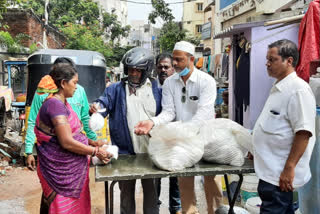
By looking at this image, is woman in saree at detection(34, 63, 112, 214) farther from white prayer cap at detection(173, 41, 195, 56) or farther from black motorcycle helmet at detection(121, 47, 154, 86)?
white prayer cap at detection(173, 41, 195, 56)

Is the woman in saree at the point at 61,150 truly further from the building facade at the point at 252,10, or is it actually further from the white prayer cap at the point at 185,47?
the building facade at the point at 252,10

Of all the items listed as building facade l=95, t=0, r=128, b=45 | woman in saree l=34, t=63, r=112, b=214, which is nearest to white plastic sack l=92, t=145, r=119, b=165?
woman in saree l=34, t=63, r=112, b=214

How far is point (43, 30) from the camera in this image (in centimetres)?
1705

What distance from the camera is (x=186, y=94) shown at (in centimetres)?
309

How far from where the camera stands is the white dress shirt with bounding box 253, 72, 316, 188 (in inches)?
82.6

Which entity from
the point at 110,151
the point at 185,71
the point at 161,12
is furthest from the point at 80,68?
the point at 161,12

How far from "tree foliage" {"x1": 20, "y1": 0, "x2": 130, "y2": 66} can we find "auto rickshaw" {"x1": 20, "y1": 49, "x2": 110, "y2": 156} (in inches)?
538

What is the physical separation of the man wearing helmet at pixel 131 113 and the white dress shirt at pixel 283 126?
3.65 feet

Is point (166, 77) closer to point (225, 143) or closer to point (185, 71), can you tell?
point (185, 71)

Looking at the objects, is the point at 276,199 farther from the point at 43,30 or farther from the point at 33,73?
the point at 43,30

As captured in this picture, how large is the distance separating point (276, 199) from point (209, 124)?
807 millimetres

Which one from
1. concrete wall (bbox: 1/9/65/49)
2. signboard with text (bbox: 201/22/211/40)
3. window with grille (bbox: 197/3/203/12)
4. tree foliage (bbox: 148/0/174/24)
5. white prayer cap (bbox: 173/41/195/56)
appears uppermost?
window with grille (bbox: 197/3/203/12)

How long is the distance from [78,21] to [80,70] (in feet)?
70.7

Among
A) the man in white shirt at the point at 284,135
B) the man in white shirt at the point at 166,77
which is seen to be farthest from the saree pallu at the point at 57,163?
the man in white shirt at the point at 166,77
